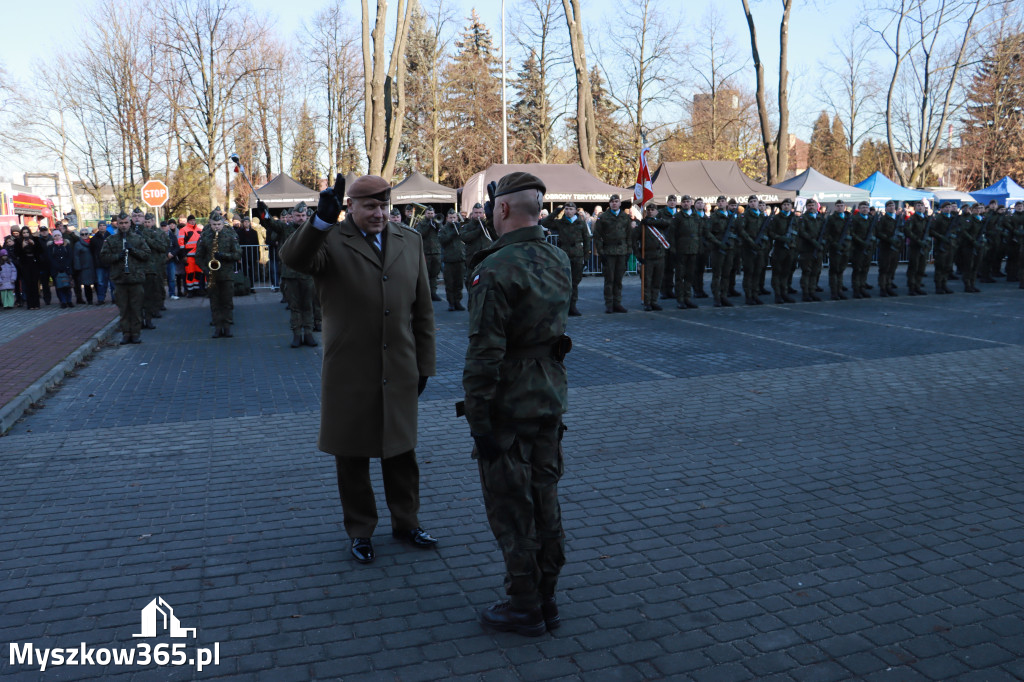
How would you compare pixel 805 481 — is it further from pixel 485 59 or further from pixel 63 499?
pixel 485 59

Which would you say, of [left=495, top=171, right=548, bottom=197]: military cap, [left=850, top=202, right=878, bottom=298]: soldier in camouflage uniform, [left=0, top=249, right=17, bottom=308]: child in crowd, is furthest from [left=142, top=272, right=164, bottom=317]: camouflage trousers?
[left=850, top=202, right=878, bottom=298]: soldier in camouflage uniform

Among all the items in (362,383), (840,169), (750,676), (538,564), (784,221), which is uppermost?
(840,169)

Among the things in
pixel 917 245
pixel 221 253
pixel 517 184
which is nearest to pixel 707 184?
pixel 917 245

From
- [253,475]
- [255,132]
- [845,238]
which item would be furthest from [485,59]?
[253,475]

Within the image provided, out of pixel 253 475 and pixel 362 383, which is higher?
pixel 362 383

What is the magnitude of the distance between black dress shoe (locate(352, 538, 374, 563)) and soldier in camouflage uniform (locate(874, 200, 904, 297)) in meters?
16.4

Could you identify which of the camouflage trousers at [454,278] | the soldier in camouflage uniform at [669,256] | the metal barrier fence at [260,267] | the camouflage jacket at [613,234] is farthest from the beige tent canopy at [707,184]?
the camouflage trousers at [454,278]

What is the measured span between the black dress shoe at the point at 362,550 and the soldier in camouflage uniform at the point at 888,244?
53.9ft

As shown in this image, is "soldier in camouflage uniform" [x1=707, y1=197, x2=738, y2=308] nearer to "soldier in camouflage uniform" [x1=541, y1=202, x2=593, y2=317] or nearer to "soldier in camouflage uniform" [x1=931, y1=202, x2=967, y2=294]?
"soldier in camouflage uniform" [x1=541, y1=202, x2=593, y2=317]

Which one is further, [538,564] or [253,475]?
[253,475]

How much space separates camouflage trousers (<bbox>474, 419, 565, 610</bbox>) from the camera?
3.49m

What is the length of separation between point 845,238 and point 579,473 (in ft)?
44.4

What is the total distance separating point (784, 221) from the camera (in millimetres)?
16891

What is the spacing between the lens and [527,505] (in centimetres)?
350
